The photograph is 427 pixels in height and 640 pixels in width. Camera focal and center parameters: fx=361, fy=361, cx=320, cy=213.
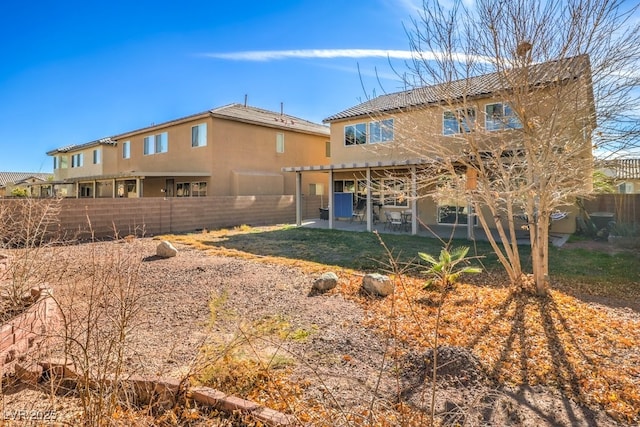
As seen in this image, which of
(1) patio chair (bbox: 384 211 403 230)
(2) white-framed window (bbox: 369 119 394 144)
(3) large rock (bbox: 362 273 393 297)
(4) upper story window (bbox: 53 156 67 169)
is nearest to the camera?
(3) large rock (bbox: 362 273 393 297)

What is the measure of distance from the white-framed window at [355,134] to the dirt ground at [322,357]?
1202 centimetres

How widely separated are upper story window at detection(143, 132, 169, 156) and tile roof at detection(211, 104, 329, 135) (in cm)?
475

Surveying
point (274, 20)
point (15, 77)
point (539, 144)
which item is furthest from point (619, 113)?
point (15, 77)

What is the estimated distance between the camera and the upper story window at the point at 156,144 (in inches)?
937

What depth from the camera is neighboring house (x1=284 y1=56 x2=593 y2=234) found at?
6004 mm

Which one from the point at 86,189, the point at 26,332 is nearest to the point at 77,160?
the point at 86,189

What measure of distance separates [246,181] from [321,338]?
18123 millimetres

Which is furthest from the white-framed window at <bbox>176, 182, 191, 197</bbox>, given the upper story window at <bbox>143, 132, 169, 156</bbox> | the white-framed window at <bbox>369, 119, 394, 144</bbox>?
the white-framed window at <bbox>369, 119, 394, 144</bbox>

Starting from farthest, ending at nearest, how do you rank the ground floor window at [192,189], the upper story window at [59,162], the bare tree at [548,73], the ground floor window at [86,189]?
the upper story window at [59,162]
the ground floor window at [86,189]
the ground floor window at [192,189]
the bare tree at [548,73]

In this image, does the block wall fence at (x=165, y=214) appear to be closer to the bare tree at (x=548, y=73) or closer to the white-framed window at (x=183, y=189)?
the white-framed window at (x=183, y=189)

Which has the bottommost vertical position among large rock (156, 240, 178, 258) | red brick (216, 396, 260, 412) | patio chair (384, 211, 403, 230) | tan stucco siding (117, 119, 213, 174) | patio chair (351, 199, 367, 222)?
red brick (216, 396, 260, 412)

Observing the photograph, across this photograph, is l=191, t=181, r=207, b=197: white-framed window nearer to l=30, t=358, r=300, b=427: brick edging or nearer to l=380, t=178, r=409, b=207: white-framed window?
l=380, t=178, r=409, b=207: white-framed window

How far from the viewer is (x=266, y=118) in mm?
24047

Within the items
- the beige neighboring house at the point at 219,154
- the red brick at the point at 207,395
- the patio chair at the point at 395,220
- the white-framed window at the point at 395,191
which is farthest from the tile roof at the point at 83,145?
the red brick at the point at 207,395
